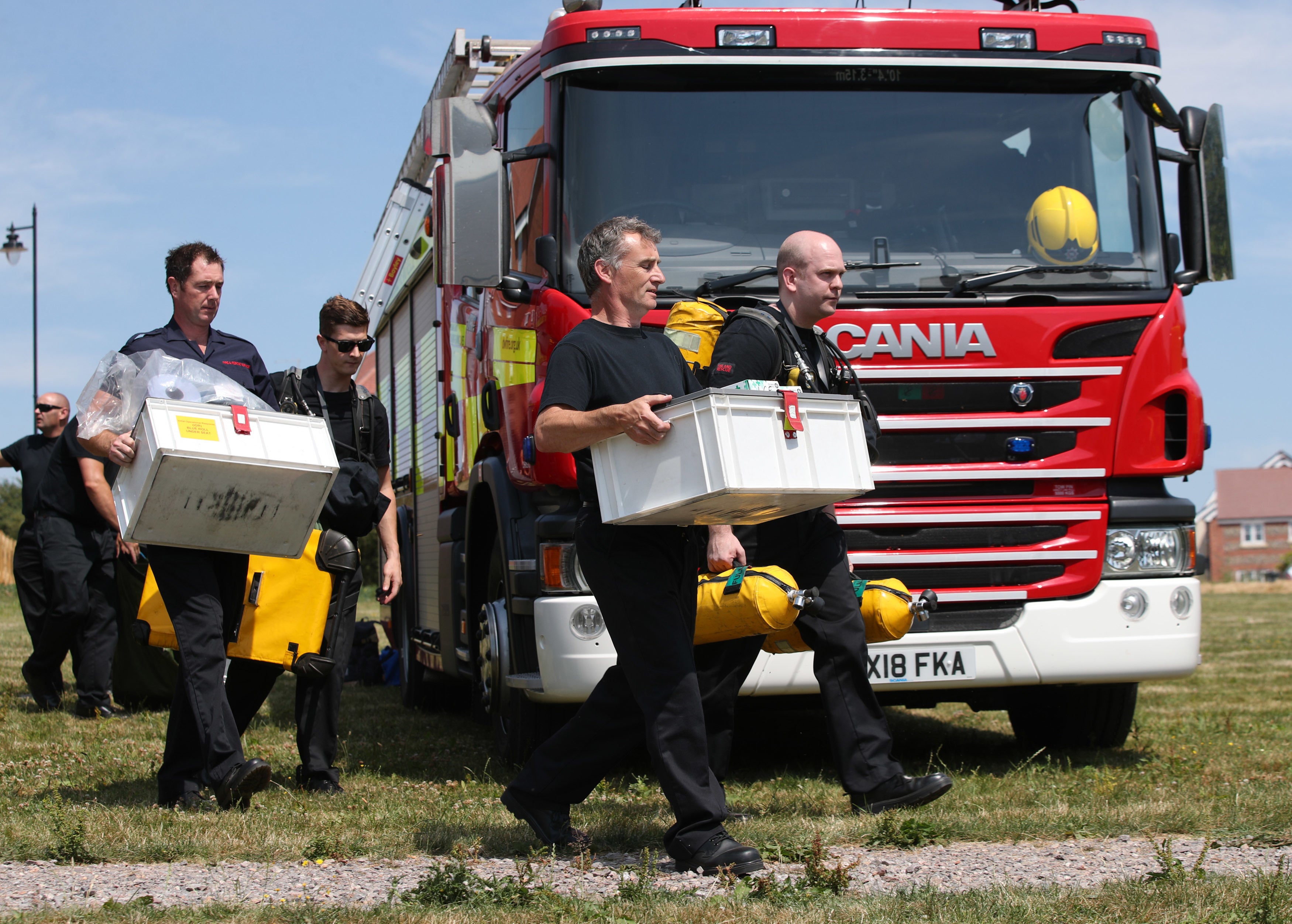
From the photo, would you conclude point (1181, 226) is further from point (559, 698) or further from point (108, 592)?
point (108, 592)

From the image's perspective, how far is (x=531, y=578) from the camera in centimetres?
589

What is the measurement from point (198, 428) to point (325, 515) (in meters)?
1.04

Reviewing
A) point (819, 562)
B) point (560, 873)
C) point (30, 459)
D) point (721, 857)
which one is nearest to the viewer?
point (721, 857)

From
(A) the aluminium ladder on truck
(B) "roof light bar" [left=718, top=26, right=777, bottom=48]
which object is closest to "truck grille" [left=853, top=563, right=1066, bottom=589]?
(B) "roof light bar" [left=718, top=26, right=777, bottom=48]

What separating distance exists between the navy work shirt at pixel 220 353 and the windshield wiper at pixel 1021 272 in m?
2.72

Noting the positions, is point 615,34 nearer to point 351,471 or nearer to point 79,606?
point 351,471

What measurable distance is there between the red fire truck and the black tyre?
62cm

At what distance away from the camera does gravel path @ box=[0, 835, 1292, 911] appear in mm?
3820

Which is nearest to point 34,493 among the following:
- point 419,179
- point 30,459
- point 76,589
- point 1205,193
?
point 30,459

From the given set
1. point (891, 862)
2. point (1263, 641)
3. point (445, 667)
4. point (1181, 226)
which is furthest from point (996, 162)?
point (1263, 641)

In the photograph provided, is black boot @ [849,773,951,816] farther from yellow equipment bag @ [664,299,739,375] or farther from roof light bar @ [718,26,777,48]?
roof light bar @ [718,26,777,48]

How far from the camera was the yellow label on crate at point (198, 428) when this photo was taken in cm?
485

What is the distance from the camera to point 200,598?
17.0 ft

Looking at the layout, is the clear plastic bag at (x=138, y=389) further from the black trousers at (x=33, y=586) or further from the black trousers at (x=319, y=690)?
the black trousers at (x=33, y=586)
